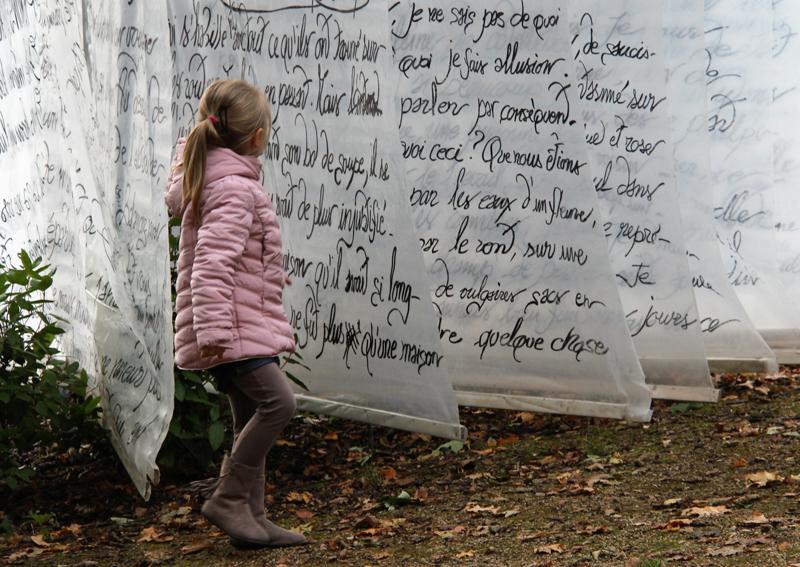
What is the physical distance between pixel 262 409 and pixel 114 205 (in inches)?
57.2

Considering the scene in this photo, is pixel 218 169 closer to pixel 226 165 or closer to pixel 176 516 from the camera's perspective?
pixel 226 165

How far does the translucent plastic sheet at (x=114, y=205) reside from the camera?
5113mm

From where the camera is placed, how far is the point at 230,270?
4.19 meters

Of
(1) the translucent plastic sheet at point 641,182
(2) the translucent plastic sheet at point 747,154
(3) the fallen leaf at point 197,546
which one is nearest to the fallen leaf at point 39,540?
(3) the fallen leaf at point 197,546

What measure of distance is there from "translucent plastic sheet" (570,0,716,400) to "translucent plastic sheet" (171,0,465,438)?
1336 millimetres

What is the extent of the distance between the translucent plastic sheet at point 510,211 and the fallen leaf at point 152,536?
1855 mm

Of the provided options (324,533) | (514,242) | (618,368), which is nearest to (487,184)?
(514,242)

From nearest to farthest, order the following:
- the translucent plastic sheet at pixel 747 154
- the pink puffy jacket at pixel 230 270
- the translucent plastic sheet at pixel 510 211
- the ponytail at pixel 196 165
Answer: the pink puffy jacket at pixel 230 270
the ponytail at pixel 196 165
the translucent plastic sheet at pixel 510 211
the translucent plastic sheet at pixel 747 154

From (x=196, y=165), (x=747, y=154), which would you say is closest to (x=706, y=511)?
(x=196, y=165)

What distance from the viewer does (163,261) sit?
507 centimetres

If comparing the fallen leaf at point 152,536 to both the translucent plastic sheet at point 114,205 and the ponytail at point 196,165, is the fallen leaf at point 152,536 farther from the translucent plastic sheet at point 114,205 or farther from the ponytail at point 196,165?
the ponytail at point 196,165

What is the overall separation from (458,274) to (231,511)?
7.37 ft

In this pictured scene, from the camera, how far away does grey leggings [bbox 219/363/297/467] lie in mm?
4320

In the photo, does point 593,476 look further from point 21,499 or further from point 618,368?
point 21,499
